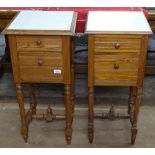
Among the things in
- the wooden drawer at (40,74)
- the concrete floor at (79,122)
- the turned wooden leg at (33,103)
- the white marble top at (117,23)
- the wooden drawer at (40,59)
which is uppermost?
the white marble top at (117,23)

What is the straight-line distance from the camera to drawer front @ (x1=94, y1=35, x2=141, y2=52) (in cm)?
158

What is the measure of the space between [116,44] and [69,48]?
0.26 m

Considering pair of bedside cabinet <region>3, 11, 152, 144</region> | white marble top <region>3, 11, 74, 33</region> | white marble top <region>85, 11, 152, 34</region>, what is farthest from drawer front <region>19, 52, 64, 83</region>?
white marble top <region>85, 11, 152, 34</region>

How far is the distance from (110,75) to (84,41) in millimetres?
1085

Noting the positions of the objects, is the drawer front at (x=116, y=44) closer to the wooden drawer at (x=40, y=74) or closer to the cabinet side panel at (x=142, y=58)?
the cabinet side panel at (x=142, y=58)

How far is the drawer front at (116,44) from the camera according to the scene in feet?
5.18

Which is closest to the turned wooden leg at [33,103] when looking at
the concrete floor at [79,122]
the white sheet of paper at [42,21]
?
the concrete floor at [79,122]

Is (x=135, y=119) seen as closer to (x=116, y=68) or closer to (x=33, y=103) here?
(x=116, y=68)

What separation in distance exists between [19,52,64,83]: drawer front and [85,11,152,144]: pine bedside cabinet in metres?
0.18

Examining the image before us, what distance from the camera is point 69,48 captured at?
1.62 m

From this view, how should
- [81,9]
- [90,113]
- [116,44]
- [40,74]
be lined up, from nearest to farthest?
[116,44] → [40,74] → [90,113] → [81,9]

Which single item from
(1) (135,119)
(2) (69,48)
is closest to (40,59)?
(2) (69,48)

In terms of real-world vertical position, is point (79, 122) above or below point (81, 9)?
below

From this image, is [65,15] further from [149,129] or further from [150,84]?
[150,84]
